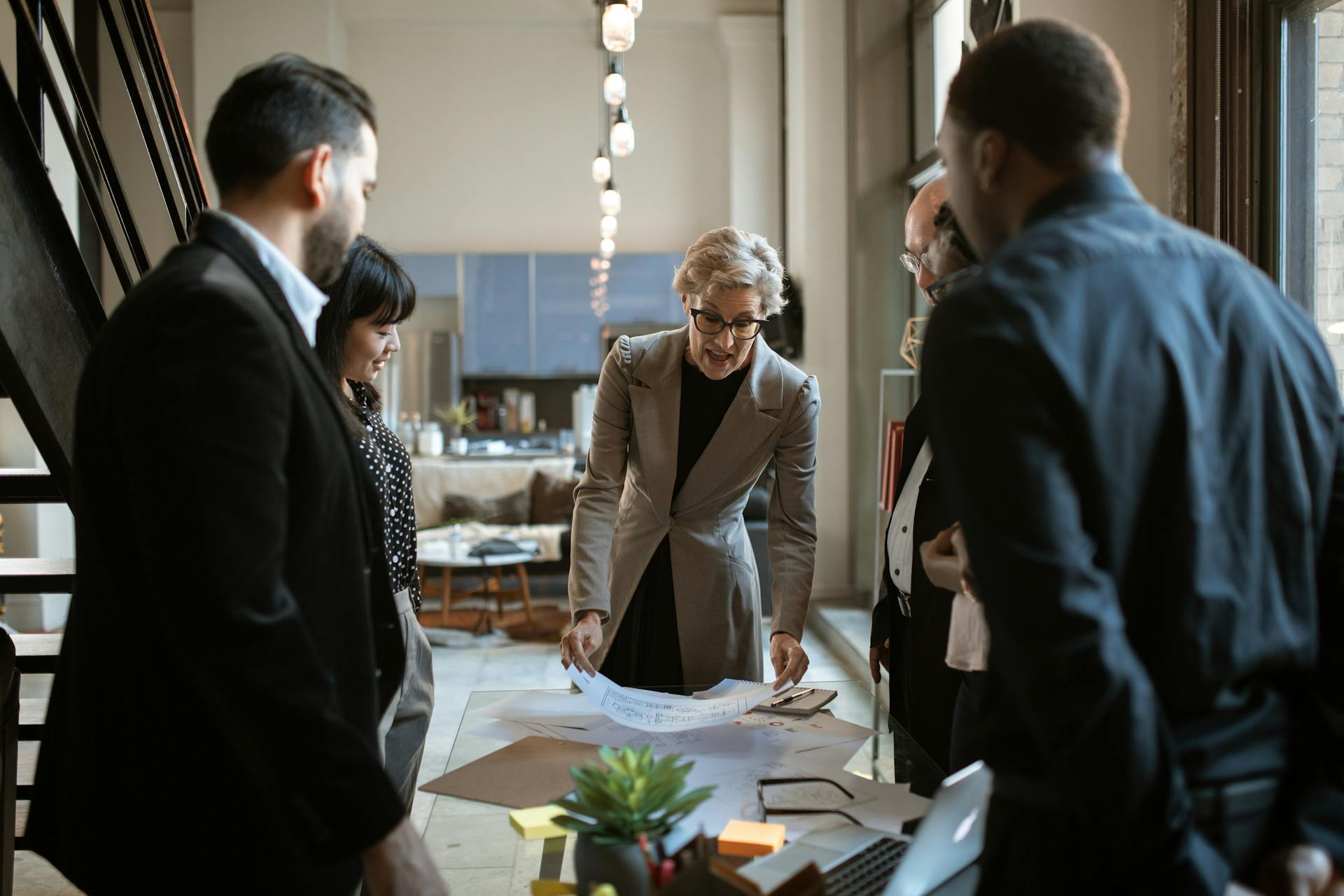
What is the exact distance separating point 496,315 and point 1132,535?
9.01 metres

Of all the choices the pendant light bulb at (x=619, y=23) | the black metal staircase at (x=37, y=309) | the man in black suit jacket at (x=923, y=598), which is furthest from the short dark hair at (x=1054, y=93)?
the pendant light bulb at (x=619, y=23)

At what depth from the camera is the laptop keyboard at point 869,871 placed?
3.92 ft

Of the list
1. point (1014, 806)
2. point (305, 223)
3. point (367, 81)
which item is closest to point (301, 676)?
point (305, 223)

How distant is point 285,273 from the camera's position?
115 cm

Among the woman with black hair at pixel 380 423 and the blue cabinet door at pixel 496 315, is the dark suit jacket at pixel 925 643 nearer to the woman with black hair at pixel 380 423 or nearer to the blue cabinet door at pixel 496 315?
the woman with black hair at pixel 380 423

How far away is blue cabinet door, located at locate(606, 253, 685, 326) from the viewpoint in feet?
31.4

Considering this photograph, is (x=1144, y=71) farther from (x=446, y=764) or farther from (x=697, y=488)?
(x=446, y=764)

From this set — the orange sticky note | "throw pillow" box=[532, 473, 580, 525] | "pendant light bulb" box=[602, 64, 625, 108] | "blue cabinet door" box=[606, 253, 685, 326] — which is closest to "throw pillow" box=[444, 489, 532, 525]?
"throw pillow" box=[532, 473, 580, 525]

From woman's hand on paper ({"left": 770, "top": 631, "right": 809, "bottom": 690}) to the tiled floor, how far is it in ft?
1.92

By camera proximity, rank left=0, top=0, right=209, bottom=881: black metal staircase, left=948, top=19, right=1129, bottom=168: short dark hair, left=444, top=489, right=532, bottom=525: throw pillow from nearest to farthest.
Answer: left=948, top=19, right=1129, bottom=168: short dark hair
left=0, top=0, right=209, bottom=881: black metal staircase
left=444, top=489, right=532, bottom=525: throw pillow

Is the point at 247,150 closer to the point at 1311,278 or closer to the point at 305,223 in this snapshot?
the point at 305,223

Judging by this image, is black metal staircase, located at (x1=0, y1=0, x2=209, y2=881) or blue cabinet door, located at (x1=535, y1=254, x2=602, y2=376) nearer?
black metal staircase, located at (x1=0, y1=0, x2=209, y2=881)

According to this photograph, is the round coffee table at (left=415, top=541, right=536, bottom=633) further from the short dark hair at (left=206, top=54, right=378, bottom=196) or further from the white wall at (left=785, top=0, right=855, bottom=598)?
the short dark hair at (left=206, top=54, right=378, bottom=196)

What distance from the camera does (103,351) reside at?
41.5 inches
